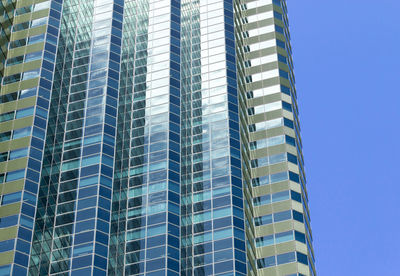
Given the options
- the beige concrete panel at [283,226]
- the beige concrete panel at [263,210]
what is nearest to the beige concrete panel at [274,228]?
the beige concrete panel at [283,226]

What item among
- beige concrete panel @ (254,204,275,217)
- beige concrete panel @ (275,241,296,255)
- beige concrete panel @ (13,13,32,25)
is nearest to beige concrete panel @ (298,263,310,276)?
beige concrete panel @ (275,241,296,255)

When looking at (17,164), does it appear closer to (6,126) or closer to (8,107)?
(6,126)

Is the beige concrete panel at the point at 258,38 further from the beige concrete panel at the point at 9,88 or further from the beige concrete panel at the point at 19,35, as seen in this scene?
the beige concrete panel at the point at 9,88

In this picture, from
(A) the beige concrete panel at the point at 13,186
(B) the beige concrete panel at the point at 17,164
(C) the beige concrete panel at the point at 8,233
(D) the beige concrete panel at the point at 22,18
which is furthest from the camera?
(D) the beige concrete panel at the point at 22,18

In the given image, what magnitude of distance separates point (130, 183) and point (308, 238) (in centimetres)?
2336

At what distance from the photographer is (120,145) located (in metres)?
119

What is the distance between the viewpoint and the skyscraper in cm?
10506

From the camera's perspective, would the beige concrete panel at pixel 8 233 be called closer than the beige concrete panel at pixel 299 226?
Yes

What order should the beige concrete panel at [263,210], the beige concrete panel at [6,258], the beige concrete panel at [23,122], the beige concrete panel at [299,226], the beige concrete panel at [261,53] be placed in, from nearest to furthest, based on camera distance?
the beige concrete panel at [6,258], the beige concrete panel at [23,122], the beige concrete panel at [299,226], the beige concrete panel at [263,210], the beige concrete panel at [261,53]

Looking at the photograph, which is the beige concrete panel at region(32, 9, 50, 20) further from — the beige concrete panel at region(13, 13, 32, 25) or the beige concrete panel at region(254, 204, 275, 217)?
the beige concrete panel at region(254, 204, 275, 217)

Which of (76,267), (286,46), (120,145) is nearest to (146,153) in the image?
(120,145)

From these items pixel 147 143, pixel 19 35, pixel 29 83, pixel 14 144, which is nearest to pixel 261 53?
pixel 147 143

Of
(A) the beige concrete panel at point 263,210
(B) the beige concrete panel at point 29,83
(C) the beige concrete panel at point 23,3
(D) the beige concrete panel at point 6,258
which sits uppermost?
(C) the beige concrete panel at point 23,3

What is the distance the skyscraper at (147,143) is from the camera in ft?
345
